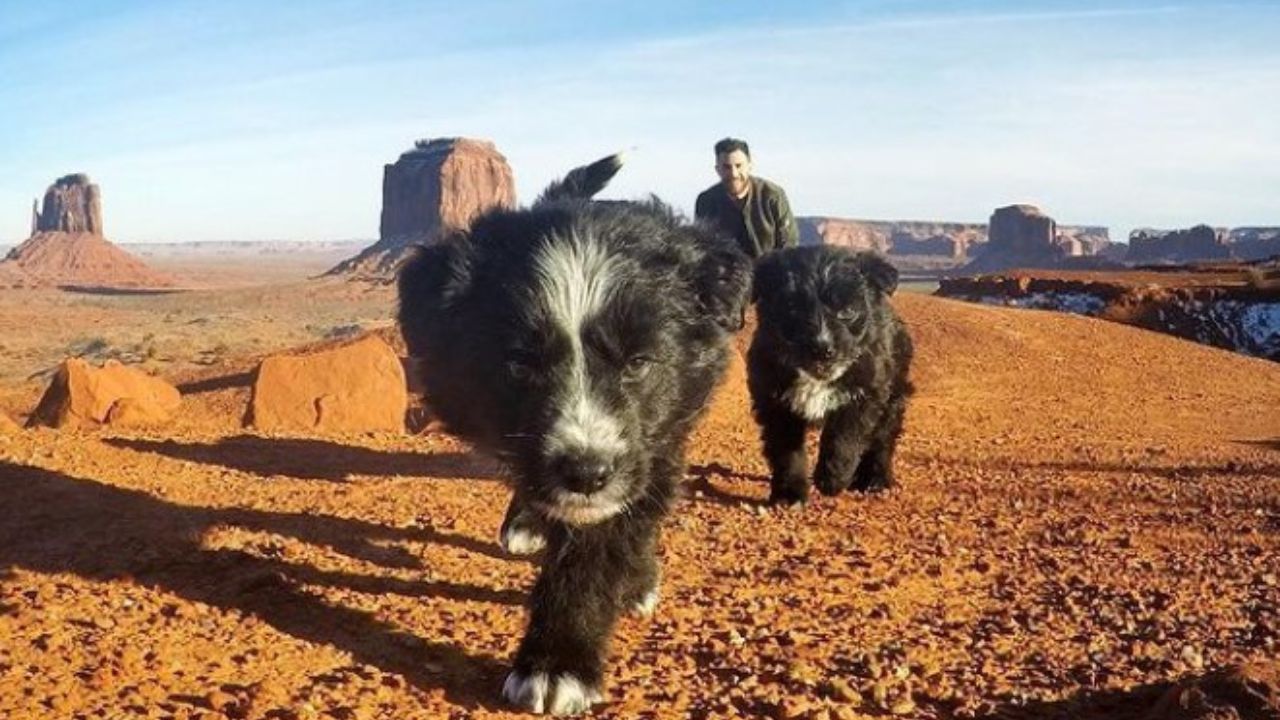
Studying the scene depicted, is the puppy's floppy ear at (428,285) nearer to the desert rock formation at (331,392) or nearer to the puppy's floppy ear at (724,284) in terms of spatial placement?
the puppy's floppy ear at (724,284)

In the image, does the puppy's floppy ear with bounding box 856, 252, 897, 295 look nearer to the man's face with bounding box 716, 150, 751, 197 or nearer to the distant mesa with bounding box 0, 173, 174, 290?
the man's face with bounding box 716, 150, 751, 197

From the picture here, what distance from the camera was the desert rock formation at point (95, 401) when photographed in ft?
42.3

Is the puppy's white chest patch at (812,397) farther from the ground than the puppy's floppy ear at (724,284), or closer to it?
closer to it

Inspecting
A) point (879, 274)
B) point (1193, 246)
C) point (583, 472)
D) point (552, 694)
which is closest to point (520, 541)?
point (552, 694)

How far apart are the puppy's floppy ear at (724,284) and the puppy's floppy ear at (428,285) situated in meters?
1.03

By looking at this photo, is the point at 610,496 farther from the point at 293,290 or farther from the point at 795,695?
the point at 293,290

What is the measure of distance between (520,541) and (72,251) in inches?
6561

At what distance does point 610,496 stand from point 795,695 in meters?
1.02

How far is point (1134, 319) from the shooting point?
110 ft

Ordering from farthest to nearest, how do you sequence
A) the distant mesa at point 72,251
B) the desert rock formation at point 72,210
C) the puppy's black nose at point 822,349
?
the desert rock formation at point 72,210, the distant mesa at point 72,251, the puppy's black nose at point 822,349

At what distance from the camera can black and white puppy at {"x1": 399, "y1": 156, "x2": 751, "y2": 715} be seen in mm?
3863

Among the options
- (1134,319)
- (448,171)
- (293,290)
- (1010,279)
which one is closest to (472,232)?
(1134,319)

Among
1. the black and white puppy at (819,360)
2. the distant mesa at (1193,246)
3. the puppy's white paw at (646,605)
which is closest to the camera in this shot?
the puppy's white paw at (646,605)

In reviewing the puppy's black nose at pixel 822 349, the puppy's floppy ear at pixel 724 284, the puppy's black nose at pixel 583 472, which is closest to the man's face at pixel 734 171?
the puppy's black nose at pixel 822 349
